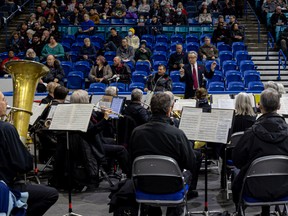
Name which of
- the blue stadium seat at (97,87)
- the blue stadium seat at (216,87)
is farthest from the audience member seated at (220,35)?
the blue stadium seat at (97,87)

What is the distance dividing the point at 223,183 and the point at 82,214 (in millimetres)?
2222

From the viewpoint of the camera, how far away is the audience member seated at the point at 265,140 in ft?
19.1

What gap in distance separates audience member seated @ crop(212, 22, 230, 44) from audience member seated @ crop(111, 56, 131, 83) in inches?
148

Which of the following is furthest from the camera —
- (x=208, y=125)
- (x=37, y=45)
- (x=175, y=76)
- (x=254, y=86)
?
(x=37, y=45)

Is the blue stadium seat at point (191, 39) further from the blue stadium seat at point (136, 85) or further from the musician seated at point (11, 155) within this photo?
the musician seated at point (11, 155)

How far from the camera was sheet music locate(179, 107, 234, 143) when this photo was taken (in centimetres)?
651

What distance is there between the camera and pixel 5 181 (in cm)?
566

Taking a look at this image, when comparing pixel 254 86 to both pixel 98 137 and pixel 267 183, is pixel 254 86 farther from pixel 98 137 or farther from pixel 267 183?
pixel 267 183

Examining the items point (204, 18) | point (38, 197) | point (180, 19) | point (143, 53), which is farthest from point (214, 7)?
point (38, 197)

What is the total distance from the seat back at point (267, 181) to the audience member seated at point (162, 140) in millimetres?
621

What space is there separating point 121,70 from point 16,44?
4453 millimetres

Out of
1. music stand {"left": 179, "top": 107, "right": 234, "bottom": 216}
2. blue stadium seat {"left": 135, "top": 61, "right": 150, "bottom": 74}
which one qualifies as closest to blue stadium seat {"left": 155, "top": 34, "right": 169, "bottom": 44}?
blue stadium seat {"left": 135, "top": 61, "right": 150, "bottom": 74}

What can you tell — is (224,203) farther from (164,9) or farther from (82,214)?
(164,9)

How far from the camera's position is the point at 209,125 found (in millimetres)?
6574
